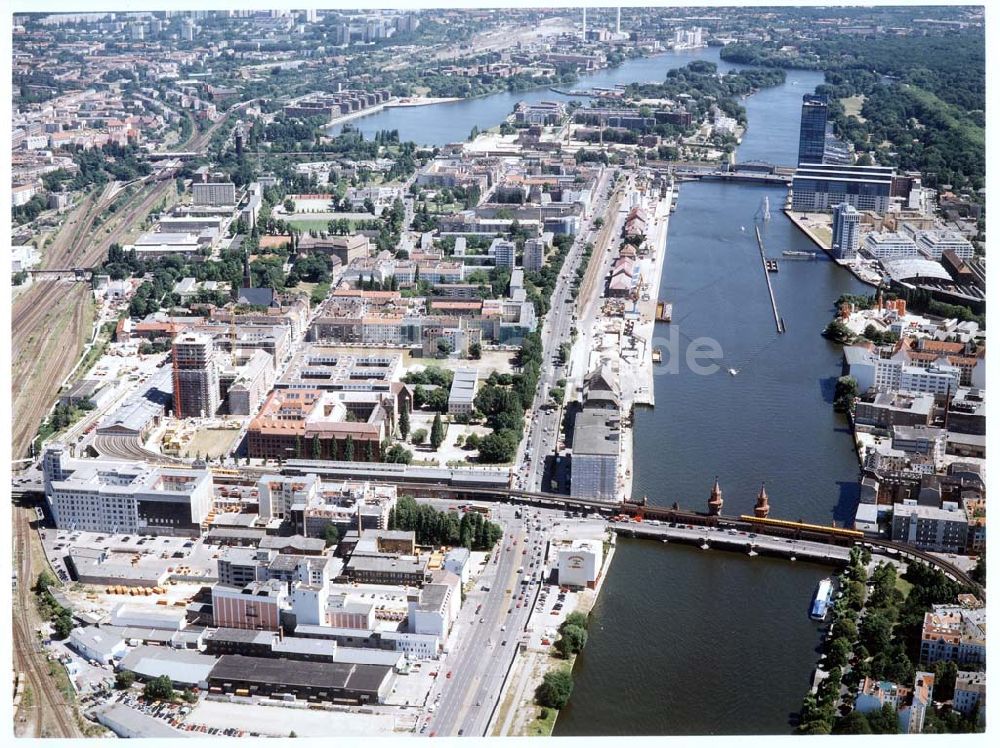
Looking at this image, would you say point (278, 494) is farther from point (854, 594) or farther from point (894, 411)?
point (894, 411)

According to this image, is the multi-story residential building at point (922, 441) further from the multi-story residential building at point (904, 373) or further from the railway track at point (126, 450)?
the railway track at point (126, 450)

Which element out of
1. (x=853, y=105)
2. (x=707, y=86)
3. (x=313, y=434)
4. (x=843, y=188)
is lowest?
(x=313, y=434)

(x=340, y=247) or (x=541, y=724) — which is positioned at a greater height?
(x=340, y=247)

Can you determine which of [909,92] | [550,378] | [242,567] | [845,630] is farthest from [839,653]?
[909,92]

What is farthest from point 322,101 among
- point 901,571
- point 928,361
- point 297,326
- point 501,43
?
point 901,571

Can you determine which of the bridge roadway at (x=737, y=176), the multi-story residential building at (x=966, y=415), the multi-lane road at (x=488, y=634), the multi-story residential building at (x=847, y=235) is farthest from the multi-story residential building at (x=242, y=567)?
the bridge roadway at (x=737, y=176)

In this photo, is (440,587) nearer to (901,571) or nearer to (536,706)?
(536,706)

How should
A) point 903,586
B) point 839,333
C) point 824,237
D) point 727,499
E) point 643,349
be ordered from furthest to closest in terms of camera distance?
point 824,237 < point 839,333 < point 643,349 < point 727,499 < point 903,586

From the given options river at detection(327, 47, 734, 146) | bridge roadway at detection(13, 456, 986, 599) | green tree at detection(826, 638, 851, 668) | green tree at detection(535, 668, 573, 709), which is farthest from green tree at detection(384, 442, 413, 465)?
river at detection(327, 47, 734, 146)
